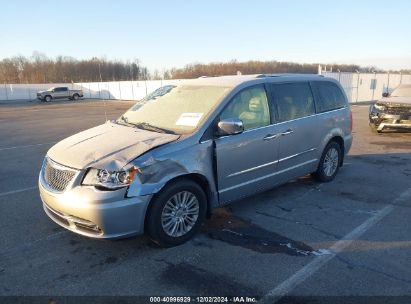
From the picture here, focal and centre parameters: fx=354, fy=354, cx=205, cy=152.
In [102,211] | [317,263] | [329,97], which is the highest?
[329,97]

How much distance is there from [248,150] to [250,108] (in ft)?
1.86

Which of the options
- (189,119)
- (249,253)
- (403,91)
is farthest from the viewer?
(403,91)

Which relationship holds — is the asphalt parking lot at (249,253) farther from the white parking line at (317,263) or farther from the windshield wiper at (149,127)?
the windshield wiper at (149,127)

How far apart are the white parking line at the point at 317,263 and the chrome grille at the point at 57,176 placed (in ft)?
7.34

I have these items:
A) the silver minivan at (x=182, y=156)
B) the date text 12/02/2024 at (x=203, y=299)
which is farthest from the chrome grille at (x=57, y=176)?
the date text 12/02/2024 at (x=203, y=299)

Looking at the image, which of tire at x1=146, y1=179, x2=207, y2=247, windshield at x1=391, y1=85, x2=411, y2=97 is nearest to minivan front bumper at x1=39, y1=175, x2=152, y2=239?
tire at x1=146, y1=179, x2=207, y2=247

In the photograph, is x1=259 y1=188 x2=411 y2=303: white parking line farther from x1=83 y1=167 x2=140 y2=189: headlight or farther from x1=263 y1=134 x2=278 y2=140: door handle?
x1=83 y1=167 x2=140 y2=189: headlight

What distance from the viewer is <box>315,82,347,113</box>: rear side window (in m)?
5.83

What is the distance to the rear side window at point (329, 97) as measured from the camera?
19.1ft

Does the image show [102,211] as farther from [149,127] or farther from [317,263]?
[317,263]

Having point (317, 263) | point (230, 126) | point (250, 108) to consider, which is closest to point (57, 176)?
point (230, 126)

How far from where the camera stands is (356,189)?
582 cm

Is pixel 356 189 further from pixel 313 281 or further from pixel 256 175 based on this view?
pixel 313 281

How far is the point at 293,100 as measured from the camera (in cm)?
524
